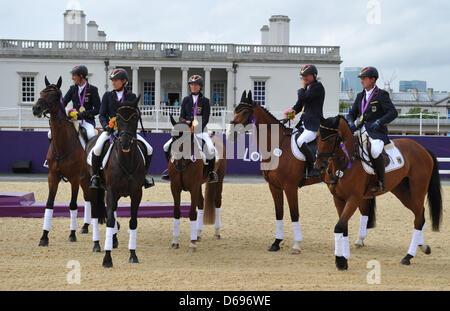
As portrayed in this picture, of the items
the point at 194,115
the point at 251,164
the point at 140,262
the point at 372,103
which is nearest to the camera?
the point at 140,262

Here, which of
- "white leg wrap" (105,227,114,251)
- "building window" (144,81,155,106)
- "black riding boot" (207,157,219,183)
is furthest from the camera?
"building window" (144,81,155,106)

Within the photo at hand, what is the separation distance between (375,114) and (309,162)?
4.48 ft

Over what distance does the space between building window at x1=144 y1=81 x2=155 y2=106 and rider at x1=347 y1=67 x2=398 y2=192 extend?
3791 centimetres

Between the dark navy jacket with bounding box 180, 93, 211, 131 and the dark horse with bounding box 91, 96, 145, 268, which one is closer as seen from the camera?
the dark horse with bounding box 91, 96, 145, 268

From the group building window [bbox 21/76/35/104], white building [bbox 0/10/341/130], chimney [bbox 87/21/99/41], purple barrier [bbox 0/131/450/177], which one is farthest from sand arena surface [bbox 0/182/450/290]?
chimney [bbox 87/21/99/41]

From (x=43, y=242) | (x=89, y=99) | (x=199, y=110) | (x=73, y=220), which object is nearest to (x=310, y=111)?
(x=199, y=110)

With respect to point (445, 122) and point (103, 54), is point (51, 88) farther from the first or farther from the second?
point (103, 54)

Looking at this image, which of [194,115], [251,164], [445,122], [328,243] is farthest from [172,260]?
[445,122]

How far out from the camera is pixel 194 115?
9.16 meters

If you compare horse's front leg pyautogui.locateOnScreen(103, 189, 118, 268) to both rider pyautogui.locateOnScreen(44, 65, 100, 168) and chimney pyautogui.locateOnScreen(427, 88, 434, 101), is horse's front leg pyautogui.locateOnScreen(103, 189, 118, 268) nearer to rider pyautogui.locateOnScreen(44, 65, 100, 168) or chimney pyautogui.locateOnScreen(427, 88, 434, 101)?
rider pyautogui.locateOnScreen(44, 65, 100, 168)

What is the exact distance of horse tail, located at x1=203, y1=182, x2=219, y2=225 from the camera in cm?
1020

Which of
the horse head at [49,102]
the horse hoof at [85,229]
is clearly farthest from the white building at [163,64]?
the horse head at [49,102]

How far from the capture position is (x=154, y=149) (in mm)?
22547

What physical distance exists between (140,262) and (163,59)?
37.6m
